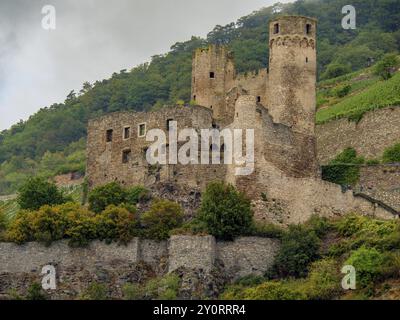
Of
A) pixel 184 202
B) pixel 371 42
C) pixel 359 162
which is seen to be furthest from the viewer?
pixel 371 42

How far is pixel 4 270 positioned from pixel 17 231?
76.3 inches

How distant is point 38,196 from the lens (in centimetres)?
7112

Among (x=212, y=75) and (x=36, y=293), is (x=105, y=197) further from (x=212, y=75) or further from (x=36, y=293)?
(x=212, y=75)

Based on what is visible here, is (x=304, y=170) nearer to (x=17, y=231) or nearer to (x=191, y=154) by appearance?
(x=191, y=154)

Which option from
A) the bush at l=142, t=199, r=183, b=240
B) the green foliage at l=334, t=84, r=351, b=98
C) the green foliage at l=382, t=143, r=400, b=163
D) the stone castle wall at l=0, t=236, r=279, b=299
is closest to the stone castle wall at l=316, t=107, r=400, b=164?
the green foliage at l=382, t=143, r=400, b=163

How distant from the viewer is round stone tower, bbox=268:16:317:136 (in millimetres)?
69875

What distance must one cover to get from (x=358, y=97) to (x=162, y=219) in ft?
88.4

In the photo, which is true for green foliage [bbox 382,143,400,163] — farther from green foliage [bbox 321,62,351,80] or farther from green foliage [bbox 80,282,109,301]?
green foliage [bbox 321,62,351,80]

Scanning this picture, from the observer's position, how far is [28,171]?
120m

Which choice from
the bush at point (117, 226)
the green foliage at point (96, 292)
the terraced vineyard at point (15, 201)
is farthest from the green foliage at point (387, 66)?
the green foliage at point (96, 292)

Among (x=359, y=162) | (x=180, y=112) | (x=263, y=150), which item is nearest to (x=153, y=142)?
(x=180, y=112)

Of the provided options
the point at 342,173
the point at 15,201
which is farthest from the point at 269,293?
the point at 15,201

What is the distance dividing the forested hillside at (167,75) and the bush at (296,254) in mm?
46295

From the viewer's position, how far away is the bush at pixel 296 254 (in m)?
63.2
